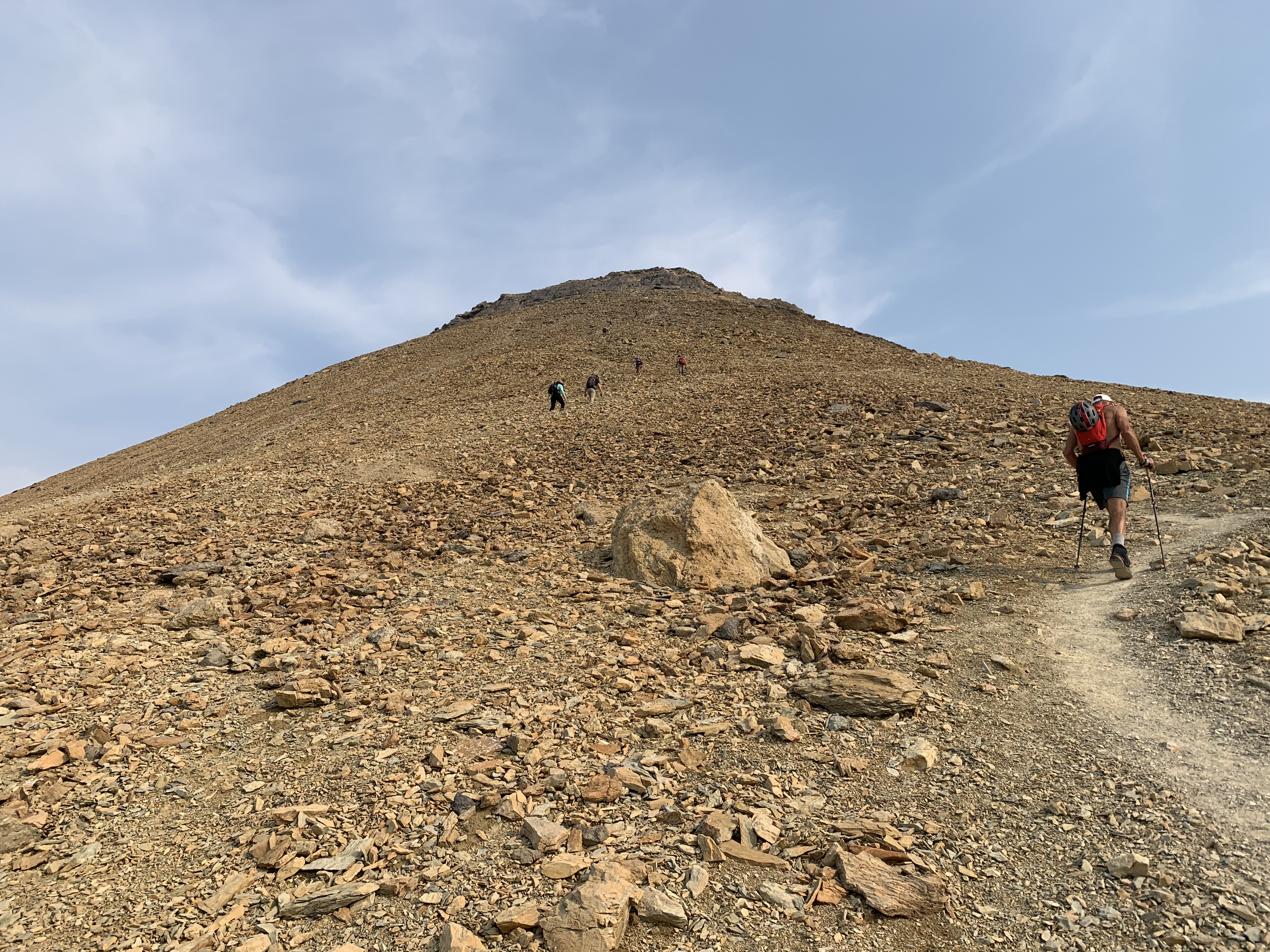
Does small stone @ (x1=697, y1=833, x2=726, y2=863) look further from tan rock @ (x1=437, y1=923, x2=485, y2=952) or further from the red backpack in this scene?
the red backpack

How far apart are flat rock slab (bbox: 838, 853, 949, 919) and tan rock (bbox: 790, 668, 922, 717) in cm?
154

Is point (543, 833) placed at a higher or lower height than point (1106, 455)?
lower

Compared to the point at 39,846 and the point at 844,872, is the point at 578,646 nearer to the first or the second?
the point at 844,872

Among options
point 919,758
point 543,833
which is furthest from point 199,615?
point 919,758

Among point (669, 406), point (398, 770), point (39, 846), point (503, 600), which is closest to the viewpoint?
point (39, 846)

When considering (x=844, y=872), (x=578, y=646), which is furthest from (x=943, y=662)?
(x=578, y=646)

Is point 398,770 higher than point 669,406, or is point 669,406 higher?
point 669,406

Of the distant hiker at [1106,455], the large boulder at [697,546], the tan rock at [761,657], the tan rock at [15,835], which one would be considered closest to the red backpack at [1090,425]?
the distant hiker at [1106,455]

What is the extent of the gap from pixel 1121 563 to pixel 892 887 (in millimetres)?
5154

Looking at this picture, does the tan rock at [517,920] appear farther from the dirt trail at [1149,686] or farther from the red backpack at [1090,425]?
the red backpack at [1090,425]

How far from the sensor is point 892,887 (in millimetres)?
3301

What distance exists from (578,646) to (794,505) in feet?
17.5

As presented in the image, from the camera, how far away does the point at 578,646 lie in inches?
248

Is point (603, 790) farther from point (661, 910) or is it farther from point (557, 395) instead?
point (557, 395)
